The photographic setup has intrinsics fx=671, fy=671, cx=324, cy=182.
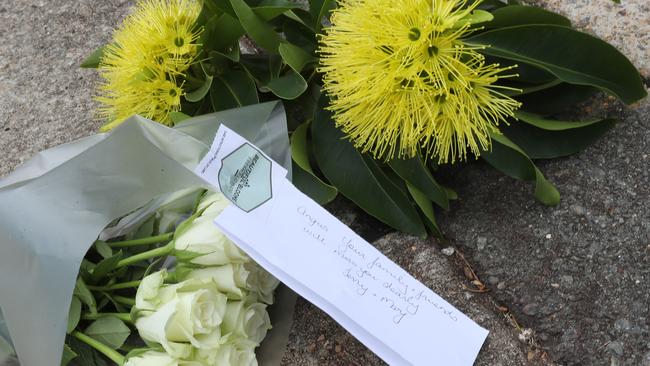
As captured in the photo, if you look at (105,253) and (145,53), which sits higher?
(145,53)

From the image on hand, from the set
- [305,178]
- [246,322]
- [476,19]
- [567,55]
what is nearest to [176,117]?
[305,178]

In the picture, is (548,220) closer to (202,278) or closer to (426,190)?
(426,190)

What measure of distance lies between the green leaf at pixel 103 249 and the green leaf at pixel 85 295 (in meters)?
0.04

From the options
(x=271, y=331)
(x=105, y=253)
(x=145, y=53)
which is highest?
(x=145, y=53)

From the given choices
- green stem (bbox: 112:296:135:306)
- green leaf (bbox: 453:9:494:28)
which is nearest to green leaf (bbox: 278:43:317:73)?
green leaf (bbox: 453:9:494:28)

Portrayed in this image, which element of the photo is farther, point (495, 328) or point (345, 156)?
point (345, 156)

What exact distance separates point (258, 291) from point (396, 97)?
0.91ft

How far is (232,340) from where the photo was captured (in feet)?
2.38

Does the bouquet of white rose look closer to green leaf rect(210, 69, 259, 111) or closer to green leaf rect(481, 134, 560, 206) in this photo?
green leaf rect(210, 69, 259, 111)

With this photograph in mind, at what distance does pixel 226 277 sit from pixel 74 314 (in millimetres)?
176

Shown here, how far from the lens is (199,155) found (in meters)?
0.81

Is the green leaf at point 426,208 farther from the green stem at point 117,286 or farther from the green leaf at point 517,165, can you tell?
the green stem at point 117,286

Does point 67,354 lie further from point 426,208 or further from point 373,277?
point 426,208

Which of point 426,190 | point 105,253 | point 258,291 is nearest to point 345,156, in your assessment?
point 426,190
